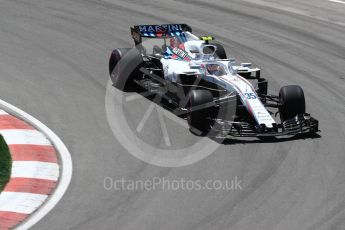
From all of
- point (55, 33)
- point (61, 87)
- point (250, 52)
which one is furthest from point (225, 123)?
point (55, 33)

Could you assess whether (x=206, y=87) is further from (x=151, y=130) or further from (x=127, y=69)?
(x=127, y=69)

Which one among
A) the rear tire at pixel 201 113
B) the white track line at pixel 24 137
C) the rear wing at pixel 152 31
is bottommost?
the white track line at pixel 24 137

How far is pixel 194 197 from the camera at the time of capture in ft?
38.9

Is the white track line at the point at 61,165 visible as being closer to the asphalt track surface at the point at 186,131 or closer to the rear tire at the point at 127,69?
the asphalt track surface at the point at 186,131

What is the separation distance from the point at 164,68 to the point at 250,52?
189 inches

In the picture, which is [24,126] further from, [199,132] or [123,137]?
[199,132]

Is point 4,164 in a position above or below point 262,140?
below

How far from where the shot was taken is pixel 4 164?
12.6 m

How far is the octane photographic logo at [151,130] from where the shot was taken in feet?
44.2

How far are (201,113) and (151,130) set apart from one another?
3.27 feet

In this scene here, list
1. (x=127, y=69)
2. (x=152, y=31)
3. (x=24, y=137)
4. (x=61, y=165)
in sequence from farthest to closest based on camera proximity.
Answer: (x=152, y=31) < (x=127, y=69) < (x=24, y=137) < (x=61, y=165)

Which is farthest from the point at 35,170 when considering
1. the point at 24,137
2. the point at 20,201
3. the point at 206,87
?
the point at 206,87

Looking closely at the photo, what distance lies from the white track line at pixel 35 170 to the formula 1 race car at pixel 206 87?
9.33 ft

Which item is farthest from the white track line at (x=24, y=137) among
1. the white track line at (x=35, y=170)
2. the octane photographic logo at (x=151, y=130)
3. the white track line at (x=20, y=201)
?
the white track line at (x=20, y=201)
